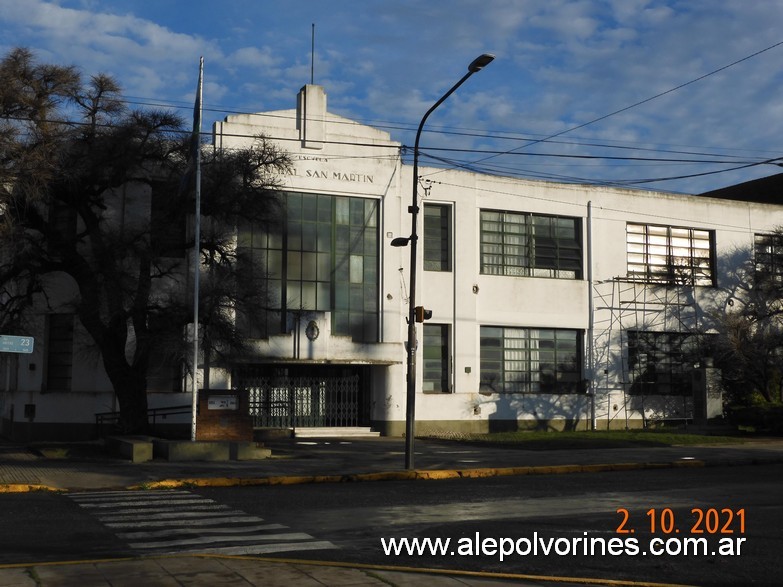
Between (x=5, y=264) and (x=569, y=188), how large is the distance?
2263cm

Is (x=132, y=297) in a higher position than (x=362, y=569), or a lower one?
higher

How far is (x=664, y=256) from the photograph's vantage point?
3959cm

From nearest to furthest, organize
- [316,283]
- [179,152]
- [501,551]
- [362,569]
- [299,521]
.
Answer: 1. [362,569]
2. [501,551]
3. [299,521]
4. [179,152]
5. [316,283]

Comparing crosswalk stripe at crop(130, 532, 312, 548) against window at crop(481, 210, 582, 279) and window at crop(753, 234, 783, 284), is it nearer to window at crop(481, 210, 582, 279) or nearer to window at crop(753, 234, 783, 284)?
window at crop(481, 210, 582, 279)

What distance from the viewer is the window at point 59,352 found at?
3050 cm

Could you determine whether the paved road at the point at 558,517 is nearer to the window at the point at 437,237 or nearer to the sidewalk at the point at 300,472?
the sidewalk at the point at 300,472

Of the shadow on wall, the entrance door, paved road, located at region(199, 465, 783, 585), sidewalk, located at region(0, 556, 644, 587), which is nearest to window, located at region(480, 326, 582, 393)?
the shadow on wall

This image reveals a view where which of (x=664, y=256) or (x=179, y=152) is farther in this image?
(x=664, y=256)

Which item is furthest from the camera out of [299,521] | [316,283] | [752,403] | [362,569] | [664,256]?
[664,256]

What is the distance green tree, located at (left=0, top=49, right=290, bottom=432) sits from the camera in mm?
23062

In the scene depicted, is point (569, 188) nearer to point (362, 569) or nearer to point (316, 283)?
point (316, 283)

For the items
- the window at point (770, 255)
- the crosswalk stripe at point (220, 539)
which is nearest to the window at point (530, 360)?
the window at point (770, 255)

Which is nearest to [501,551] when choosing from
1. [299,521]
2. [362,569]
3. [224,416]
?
[362,569]

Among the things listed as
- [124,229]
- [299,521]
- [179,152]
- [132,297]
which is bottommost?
[299,521]
